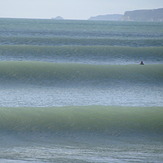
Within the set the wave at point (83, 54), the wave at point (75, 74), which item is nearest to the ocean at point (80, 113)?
the wave at point (75, 74)

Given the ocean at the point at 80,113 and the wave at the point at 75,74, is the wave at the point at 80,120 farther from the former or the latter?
the wave at the point at 75,74

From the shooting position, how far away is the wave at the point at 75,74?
75.3 ft

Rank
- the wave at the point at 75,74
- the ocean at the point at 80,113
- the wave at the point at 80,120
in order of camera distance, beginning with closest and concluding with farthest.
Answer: the ocean at the point at 80,113 → the wave at the point at 80,120 → the wave at the point at 75,74

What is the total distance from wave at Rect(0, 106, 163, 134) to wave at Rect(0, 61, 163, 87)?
738 cm

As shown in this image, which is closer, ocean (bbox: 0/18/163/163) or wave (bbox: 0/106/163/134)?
ocean (bbox: 0/18/163/163)

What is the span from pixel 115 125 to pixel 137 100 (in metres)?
4.63

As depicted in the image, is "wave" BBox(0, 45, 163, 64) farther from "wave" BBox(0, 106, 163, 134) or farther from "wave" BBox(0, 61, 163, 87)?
"wave" BBox(0, 106, 163, 134)

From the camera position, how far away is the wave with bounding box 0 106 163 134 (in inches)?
557

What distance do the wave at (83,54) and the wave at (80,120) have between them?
16578 mm

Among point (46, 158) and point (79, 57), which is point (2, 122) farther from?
point (79, 57)

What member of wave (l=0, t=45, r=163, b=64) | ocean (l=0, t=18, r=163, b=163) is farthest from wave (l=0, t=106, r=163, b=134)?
wave (l=0, t=45, r=163, b=64)

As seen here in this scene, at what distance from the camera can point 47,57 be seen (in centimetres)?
3303

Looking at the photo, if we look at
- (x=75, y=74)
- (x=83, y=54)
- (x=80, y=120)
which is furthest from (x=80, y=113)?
(x=83, y=54)

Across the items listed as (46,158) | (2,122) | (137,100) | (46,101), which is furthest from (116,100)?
(46,158)
